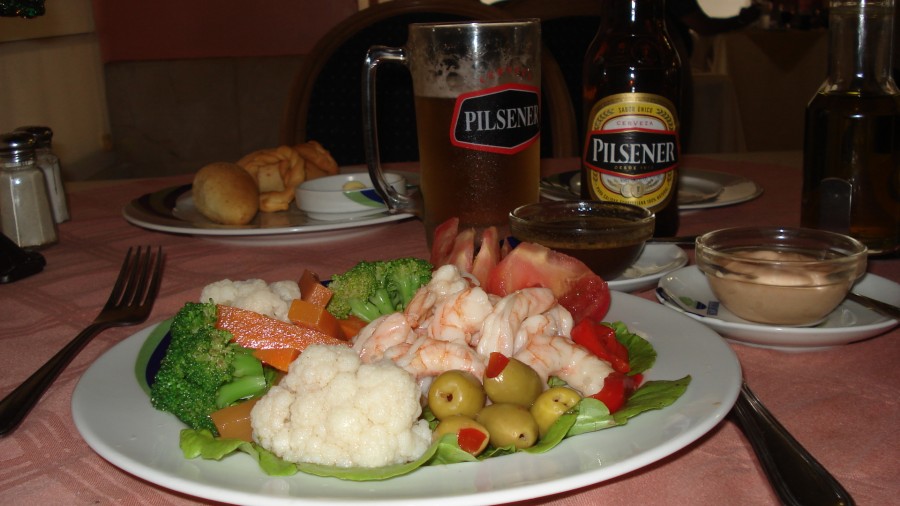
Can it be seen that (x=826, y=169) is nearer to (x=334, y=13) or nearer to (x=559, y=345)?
(x=559, y=345)

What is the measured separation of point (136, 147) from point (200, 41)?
2.50 ft

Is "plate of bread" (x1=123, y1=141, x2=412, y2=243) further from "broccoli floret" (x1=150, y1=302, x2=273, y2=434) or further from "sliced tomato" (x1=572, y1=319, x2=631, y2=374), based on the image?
"sliced tomato" (x1=572, y1=319, x2=631, y2=374)

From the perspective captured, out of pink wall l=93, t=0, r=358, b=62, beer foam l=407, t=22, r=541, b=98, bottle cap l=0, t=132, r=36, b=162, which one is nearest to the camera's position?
beer foam l=407, t=22, r=541, b=98

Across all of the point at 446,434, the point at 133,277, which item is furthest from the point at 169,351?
the point at 133,277

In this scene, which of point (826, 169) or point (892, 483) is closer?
point (892, 483)

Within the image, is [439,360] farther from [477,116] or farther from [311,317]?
[477,116]

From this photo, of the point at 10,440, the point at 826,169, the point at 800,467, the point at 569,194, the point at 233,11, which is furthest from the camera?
the point at 233,11

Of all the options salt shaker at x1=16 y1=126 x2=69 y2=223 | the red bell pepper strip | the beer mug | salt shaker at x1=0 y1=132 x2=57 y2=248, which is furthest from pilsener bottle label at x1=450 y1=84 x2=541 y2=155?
salt shaker at x1=16 y1=126 x2=69 y2=223

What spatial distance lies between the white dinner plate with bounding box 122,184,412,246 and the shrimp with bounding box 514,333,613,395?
839 mm

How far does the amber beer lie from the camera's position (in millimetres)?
1307

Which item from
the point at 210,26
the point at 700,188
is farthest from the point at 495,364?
the point at 210,26

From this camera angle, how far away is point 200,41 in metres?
4.91

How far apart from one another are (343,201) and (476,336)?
2.98 ft

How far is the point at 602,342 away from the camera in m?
0.86
